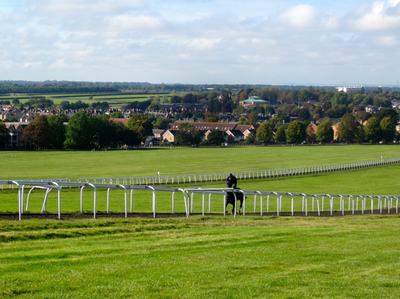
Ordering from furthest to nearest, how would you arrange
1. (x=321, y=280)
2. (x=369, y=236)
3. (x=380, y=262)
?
(x=369, y=236)
(x=380, y=262)
(x=321, y=280)

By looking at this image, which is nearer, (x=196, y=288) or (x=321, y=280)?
(x=196, y=288)

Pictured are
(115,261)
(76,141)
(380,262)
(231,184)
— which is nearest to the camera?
(115,261)

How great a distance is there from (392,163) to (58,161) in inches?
1608

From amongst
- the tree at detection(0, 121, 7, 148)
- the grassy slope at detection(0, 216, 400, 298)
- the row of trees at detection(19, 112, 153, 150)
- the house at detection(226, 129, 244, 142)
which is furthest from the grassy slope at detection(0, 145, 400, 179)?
the house at detection(226, 129, 244, 142)

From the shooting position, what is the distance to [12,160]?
332ft

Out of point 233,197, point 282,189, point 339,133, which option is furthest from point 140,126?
point 233,197

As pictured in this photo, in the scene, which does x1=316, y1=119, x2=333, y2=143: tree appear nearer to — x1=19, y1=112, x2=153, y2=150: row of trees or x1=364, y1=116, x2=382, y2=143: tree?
x1=364, y1=116, x2=382, y2=143: tree

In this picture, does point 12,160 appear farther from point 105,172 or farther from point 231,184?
point 231,184

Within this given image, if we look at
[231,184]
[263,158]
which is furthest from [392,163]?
[231,184]

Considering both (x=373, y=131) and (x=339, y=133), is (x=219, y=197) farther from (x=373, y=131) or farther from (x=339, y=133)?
(x=339, y=133)

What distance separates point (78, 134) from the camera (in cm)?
13362

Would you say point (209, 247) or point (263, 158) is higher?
point (209, 247)

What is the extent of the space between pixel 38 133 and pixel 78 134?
6.48m

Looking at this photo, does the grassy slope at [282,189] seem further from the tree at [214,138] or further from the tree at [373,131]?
the tree at [373,131]
